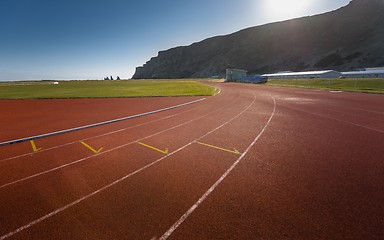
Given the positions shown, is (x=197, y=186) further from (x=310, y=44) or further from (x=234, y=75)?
(x=310, y=44)

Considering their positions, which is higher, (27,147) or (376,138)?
(27,147)

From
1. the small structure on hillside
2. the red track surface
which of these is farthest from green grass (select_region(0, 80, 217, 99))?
the small structure on hillside

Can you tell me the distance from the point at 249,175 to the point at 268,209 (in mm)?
1607

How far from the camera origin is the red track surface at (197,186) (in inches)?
151

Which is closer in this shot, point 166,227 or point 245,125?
point 166,227

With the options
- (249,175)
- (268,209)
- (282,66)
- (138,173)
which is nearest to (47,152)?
(138,173)

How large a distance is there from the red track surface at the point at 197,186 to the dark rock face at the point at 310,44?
4924 inches

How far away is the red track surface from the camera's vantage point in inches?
151

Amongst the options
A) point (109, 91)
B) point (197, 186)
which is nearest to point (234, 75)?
point (109, 91)

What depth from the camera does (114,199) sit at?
4.79 metres

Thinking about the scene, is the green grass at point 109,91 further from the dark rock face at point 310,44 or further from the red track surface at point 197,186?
the dark rock face at point 310,44

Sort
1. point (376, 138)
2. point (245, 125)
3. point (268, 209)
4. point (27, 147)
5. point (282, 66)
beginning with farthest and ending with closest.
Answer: point (282, 66)
point (245, 125)
point (376, 138)
point (27, 147)
point (268, 209)

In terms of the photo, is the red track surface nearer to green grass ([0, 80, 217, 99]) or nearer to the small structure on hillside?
green grass ([0, 80, 217, 99])

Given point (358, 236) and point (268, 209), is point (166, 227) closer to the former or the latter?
point (268, 209)
